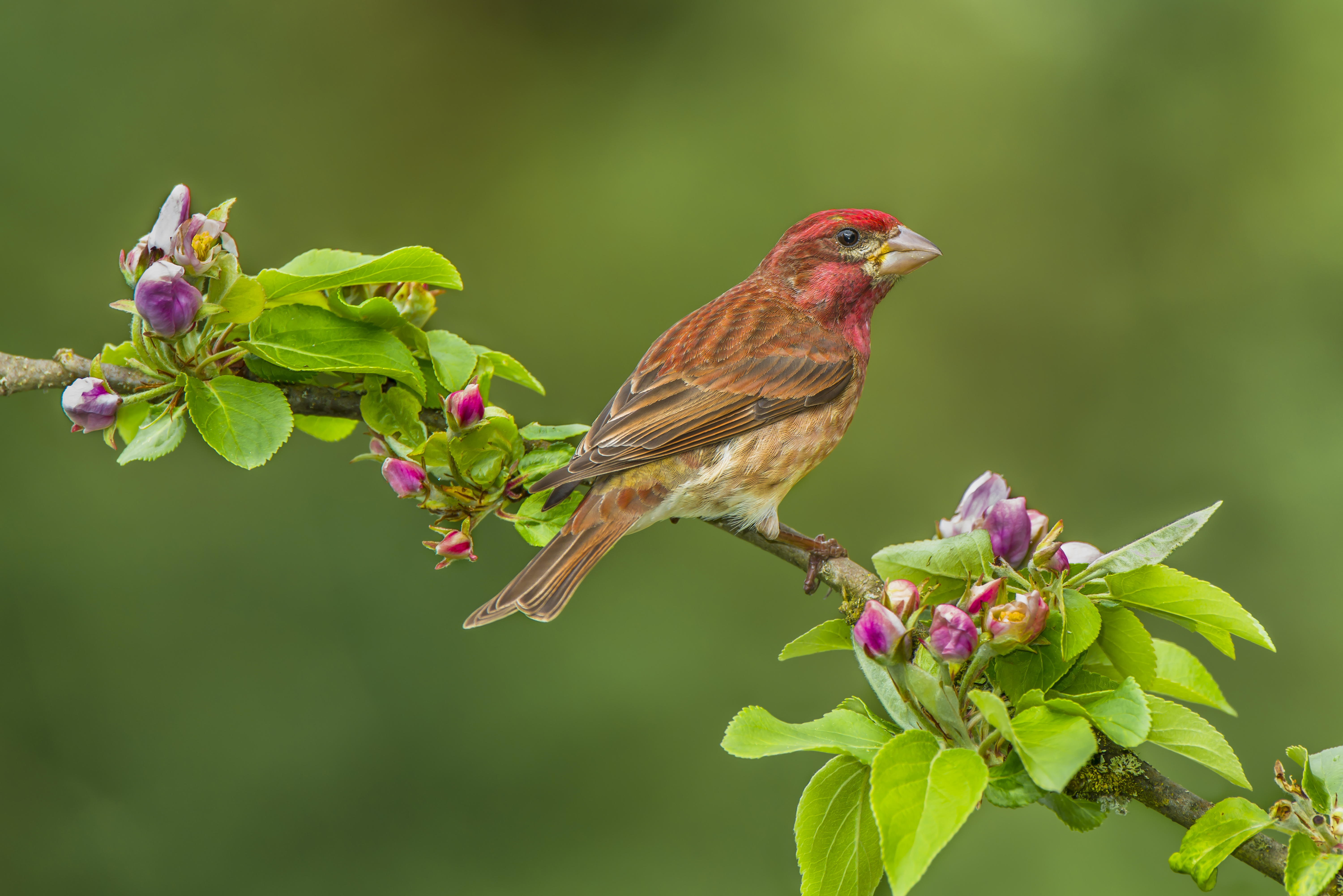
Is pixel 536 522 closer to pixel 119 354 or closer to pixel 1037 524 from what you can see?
pixel 119 354

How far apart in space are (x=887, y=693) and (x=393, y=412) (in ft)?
4.19

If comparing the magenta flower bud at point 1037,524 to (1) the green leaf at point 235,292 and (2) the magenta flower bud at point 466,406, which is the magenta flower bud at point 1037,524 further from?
(1) the green leaf at point 235,292

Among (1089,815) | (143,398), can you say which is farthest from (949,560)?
(143,398)

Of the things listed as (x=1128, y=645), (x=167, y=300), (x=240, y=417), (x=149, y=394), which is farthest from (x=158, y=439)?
(x=1128, y=645)

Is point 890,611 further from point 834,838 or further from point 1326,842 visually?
point 1326,842

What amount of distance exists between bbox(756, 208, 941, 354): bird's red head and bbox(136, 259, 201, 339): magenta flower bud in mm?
2084

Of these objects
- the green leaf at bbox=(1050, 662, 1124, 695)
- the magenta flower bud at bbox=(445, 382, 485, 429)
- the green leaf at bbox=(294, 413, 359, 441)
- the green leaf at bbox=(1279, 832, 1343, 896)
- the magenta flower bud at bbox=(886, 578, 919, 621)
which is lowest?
the green leaf at bbox=(1279, 832, 1343, 896)

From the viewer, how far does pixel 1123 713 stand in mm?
1452

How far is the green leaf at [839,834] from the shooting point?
1.61 metres

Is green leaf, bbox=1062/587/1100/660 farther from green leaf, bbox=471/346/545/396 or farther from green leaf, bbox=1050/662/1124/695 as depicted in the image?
green leaf, bbox=471/346/545/396

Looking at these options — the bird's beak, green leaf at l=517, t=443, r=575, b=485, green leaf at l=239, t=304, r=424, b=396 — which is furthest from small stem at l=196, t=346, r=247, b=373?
the bird's beak

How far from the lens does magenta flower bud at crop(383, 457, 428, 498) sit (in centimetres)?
225

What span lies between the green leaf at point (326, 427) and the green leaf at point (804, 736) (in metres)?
1.47

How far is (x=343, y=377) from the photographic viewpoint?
7.98ft
